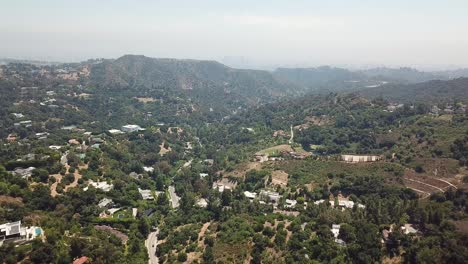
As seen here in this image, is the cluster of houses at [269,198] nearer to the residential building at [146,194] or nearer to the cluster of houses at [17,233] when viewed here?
the residential building at [146,194]

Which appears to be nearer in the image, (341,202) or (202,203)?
(341,202)

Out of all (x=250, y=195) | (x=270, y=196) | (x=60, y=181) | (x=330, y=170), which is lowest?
(x=250, y=195)

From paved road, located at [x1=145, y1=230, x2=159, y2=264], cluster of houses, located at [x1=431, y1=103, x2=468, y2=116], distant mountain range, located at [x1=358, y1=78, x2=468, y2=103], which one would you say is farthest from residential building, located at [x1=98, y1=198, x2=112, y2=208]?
distant mountain range, located at [x1=358, y1=78, x2=468, y2=103]

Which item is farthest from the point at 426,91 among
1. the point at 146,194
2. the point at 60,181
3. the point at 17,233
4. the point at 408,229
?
the point at 17,233

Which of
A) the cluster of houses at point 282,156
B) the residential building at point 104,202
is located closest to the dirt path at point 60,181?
the residential building at point 104,202

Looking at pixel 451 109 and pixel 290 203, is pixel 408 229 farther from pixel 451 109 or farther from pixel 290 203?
pixel 451 109

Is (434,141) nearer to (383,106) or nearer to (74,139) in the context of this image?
(383,106)

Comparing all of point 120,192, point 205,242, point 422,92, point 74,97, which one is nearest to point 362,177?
point 205,242

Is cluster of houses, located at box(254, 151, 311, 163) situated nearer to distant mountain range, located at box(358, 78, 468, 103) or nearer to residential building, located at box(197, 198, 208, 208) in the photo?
residential building, located at box(197, 198, 208, 208)

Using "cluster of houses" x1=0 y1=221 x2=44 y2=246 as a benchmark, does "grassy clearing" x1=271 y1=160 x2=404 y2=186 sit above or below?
below
